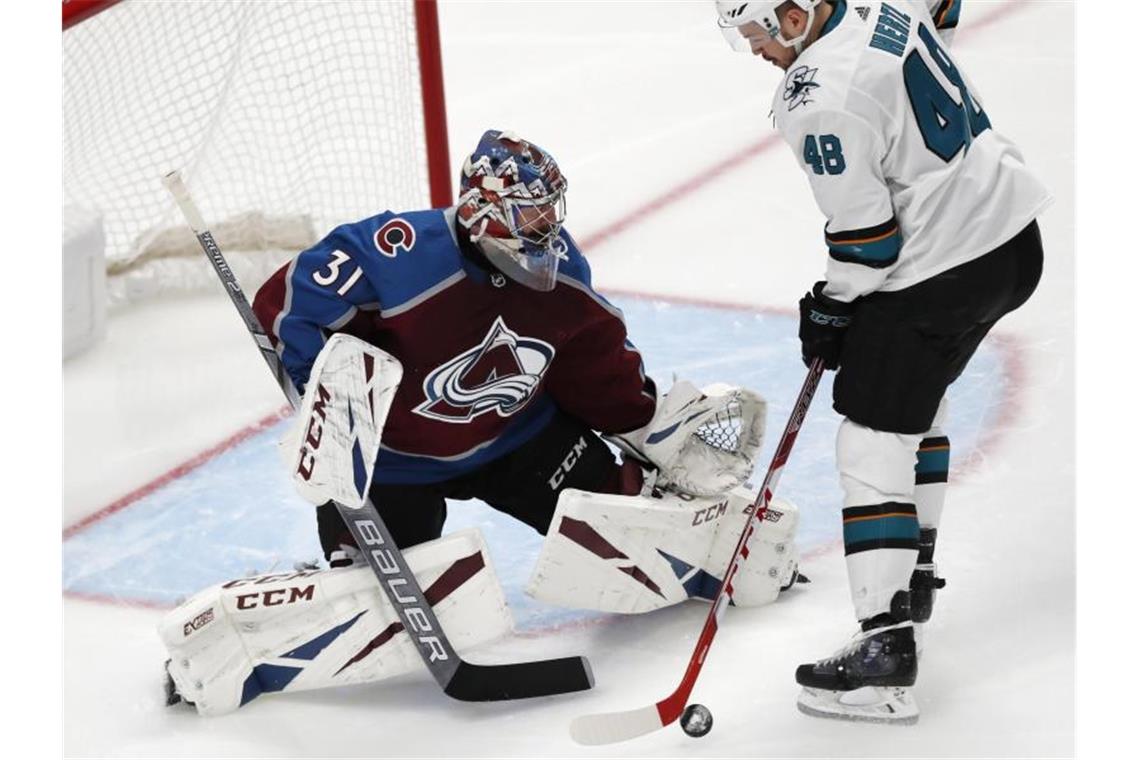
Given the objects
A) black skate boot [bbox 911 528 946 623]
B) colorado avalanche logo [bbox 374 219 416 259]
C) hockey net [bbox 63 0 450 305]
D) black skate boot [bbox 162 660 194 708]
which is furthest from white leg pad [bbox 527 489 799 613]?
hockey net [bbox 63 0 450 305]

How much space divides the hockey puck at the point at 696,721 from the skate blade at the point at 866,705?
5.8 inches

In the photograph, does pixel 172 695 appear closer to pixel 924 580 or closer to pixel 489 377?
pixel 489 377

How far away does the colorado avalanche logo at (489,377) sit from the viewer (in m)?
3.00

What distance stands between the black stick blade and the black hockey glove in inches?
22.8

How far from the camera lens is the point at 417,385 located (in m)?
3.01

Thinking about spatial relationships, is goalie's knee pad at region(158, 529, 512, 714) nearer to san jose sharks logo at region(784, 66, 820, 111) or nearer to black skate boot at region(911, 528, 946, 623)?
black skate boot at region(911, 528, 946, 623)

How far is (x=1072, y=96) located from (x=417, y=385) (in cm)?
272

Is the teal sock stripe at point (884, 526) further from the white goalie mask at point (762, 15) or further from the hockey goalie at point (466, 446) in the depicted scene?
the white goalie mask at point (762, 15)

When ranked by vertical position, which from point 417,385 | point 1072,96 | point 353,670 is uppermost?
point 417,385

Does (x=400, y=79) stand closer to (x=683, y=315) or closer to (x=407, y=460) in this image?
(x=683, y=315)

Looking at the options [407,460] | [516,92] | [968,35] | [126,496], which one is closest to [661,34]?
[516,92]

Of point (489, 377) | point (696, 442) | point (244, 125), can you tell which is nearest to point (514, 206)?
point (489, 377)

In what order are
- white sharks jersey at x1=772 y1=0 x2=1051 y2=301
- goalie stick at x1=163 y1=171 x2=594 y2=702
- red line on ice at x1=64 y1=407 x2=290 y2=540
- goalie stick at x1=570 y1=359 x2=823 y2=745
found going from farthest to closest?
red line on ice at x1=64 y1=407 x2=290 y2=540, goalie stick at x1=163 y1=171 x2=594 y2=702, goalie stick at x1=570 y1=359 x2=823 y2=745, white sharks jersey at x1=772 y1=0 x2=1051 y2=301

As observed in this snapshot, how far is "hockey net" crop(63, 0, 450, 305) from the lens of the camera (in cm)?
427
